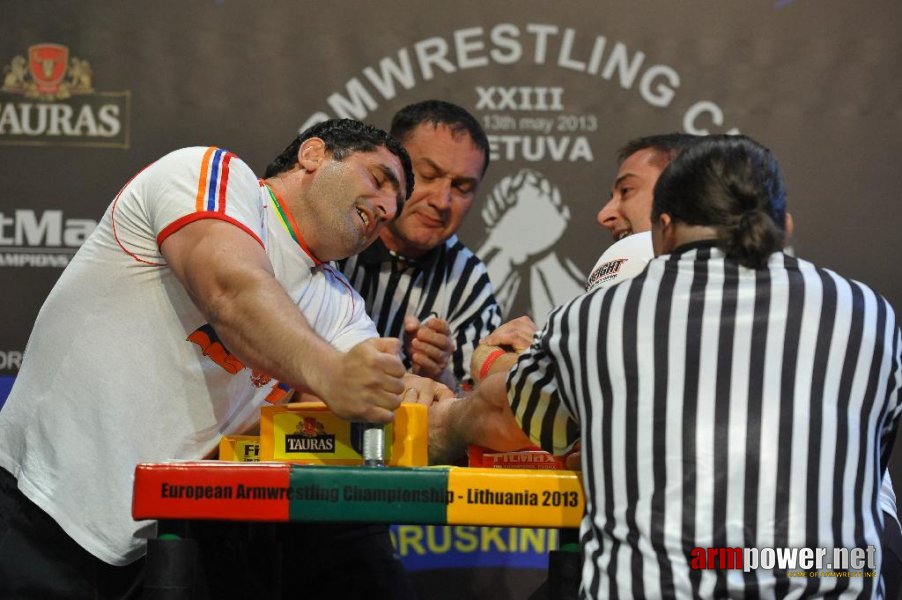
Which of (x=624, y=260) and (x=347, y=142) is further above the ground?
(x=347, y=142)

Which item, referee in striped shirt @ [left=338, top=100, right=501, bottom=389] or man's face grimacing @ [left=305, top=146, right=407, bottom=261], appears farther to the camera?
referee in striped shirt @ [left=338, top=100, right=501, bottom=389]

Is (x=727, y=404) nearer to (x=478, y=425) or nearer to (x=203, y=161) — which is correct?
(x=478, y=425)

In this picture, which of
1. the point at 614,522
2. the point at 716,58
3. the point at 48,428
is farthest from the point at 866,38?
the point at 48,428

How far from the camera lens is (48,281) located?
132 inches

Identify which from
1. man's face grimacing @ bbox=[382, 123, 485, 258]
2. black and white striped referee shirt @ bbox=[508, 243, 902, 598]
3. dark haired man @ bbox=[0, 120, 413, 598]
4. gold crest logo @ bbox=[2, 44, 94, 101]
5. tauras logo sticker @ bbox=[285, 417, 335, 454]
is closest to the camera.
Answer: black and white striped referee shirt @ bbox=[508, 243, 902, 598]

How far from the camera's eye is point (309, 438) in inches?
69.1

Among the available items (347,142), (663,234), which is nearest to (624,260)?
(663,234)

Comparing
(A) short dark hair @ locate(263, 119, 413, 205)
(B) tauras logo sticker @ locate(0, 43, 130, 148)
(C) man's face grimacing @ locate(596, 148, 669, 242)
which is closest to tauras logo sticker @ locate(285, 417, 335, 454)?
(A) short dark hair @ locate(263, 119, 413, 205)

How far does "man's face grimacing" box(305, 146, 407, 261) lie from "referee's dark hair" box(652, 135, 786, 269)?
2.77 feet

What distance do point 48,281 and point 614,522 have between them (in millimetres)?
2352

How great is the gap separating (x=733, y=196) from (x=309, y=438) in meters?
0.74

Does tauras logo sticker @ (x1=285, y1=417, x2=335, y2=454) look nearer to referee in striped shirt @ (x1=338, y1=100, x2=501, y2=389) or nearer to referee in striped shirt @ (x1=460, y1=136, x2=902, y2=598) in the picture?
referee in striped shirt @ (x1=460, y1=136, x2=902, y2=598)

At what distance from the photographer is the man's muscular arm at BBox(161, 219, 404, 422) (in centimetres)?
158

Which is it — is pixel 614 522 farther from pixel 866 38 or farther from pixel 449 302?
pixel 866 38
